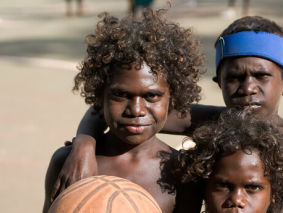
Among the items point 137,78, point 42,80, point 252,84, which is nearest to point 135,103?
point 137,78

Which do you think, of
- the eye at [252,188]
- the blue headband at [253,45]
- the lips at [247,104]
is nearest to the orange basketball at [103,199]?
the eye at [252,188]

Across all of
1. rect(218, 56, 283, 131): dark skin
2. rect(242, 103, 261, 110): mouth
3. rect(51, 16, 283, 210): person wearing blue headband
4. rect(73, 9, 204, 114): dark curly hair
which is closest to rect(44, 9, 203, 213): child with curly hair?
rect(73, 9, 204, 114): dark curly hair

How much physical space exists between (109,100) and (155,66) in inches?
12.0

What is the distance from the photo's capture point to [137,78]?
2.99 meters

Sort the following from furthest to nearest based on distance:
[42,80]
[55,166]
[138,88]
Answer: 1. [42,80]
2. [55,166]
3. [138,88]

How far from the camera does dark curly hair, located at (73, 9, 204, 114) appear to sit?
10.00 ft

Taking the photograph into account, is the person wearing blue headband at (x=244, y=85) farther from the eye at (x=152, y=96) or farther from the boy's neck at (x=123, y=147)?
the eye at (x=152, y=96)

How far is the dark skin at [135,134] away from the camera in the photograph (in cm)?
301

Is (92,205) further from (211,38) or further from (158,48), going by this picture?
(211,38)

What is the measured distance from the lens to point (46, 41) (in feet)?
45.6

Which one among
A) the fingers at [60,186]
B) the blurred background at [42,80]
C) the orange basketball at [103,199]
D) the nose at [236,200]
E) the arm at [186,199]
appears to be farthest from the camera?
the blurred background at [42,80]

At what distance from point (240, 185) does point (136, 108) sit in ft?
2.14

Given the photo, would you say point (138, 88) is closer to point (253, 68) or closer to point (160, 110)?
point (160, 110)

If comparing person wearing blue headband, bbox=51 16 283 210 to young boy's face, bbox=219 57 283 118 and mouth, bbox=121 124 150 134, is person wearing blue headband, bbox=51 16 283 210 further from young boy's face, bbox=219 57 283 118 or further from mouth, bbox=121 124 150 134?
mouth, bbox=121 124 150 134
